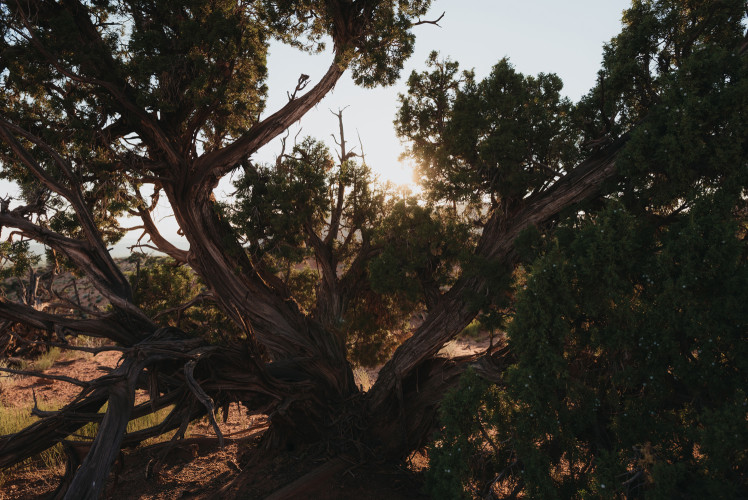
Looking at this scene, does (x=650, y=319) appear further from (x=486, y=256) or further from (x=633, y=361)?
(x=486, y=256)

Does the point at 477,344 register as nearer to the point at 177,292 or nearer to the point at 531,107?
the point at 177,292

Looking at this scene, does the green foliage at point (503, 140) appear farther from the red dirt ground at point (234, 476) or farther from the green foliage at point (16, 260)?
the green foliage at point (16, 260)

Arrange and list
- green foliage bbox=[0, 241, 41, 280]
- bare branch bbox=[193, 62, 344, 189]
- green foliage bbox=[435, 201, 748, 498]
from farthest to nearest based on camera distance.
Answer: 1. bare branch bbox=[193, 62, 344, 189]
2. green foliage bbox=[0, 241, 41, 280]
3. green foliage bbox=[435, 201, 748, 498]

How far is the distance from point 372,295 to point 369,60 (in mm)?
3912

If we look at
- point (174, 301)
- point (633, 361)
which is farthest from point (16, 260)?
point (633, 361)

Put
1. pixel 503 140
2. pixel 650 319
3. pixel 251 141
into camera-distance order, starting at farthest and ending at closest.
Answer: pixel 251 141, pixel 503 140, pixel 650 319

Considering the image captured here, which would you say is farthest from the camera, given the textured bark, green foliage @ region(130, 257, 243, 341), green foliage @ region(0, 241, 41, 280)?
green foliage @ region(130, 257, 243, 341)

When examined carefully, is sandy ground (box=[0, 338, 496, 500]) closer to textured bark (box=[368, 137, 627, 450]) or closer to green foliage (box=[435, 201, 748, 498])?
textured bark (box=[368, 137, 627, 450])

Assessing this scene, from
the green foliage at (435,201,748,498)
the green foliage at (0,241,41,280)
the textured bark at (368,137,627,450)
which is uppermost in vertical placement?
the green foliage at (0,241,41,280)

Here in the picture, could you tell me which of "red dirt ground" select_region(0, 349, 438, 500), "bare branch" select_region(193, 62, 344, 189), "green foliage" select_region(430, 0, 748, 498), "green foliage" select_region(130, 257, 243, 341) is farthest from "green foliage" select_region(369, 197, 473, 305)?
"green foliage" select_region(130, 257, 243, 341)

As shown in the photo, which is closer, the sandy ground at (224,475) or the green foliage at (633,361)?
the green foliage at (633,361)

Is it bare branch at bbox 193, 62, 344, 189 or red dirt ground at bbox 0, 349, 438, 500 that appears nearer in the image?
red dirt ground at bbox 0, 349, 438, 500

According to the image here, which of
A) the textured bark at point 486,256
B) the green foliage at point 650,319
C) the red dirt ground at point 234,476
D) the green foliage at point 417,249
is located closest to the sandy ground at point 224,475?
the red dirt ground at point 234,476

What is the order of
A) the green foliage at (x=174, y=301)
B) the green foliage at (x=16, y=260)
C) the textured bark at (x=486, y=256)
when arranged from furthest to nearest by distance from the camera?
the green foliage at (x=174, y=301) < the green foliage at (x=16, y=260) < the textured bark at (x=486, y=256)
